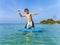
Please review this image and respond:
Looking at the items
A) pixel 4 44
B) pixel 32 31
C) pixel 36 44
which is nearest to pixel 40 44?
pixel 36 44

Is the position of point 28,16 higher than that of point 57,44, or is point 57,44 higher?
point 28,16

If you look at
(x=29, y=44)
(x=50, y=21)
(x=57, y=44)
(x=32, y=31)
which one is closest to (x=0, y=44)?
(x=29, y=44)

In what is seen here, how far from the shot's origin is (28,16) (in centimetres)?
785

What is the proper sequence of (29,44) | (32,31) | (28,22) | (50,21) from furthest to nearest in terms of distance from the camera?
1. (50,21)
2. (28,22)
3. (32,31)
4. (29,44)

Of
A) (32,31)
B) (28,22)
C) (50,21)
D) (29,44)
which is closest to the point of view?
(29,44)

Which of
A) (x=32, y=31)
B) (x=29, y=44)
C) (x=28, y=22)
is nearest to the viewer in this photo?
(x=29, y=44)

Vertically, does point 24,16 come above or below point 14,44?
above

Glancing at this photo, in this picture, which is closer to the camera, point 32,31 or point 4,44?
point 4,44

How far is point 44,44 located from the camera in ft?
13.5

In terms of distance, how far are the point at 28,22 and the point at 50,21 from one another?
19.2 meters

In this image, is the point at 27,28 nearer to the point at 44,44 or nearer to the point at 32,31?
the point at 32,31

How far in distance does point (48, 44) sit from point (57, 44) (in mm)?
203

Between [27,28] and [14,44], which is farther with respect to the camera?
[27,28]

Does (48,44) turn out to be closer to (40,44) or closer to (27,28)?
(40,44)
